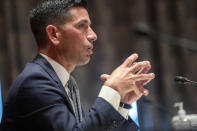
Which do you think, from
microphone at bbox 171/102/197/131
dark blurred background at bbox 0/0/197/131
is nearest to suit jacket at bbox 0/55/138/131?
microphone at bbox 171/102/197/131

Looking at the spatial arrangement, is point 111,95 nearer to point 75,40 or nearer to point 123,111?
point 123,111

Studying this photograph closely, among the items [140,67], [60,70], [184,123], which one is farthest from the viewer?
[184,123]

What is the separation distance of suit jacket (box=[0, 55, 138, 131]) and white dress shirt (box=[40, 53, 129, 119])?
0.09ft

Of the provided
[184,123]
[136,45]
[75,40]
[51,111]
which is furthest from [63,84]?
[136,45]

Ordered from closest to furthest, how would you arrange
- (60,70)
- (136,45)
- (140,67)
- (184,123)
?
(140,67) < (60,70) < (184,123) < (136,45)

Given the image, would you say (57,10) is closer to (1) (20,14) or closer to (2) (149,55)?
(1) (20,14)

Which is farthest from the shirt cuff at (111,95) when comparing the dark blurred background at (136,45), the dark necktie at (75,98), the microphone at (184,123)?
the dark blurred background at (136,45)

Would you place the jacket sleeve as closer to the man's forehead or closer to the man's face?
the man's face

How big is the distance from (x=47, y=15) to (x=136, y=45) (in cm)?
274

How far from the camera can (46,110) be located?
5.03 feet

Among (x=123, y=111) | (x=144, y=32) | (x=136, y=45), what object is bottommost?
(x=123, y=111)

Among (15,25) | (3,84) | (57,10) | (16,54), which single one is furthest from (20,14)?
(57,10)

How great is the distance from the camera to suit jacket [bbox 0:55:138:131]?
1.50 meters

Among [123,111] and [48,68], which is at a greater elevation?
[48,68]
